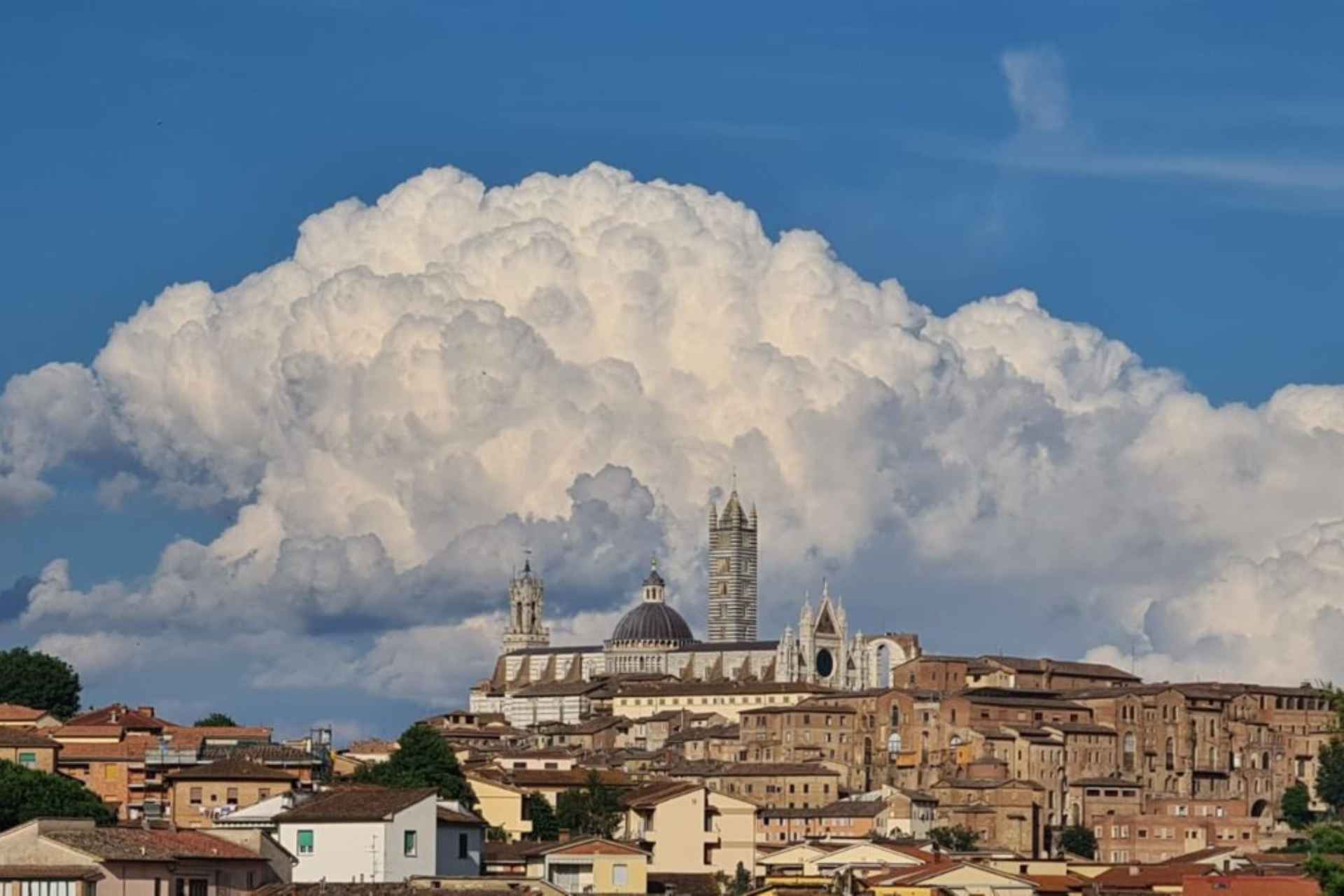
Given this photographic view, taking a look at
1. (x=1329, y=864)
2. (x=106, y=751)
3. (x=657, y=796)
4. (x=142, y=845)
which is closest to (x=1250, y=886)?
(x=1329, y=864)

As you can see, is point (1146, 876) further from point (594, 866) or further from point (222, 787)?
point (594, 866)

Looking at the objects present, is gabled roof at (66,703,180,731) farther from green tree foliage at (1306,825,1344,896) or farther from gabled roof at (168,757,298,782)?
green tree foliage at (1306,825,1344,896)

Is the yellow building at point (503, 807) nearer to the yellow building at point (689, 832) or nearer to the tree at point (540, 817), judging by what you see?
the tree at point (540, 817)

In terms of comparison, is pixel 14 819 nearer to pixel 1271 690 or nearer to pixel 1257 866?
pixel 1257 866

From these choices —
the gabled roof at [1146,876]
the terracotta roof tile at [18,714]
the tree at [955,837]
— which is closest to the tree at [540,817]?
the gabled roof at [1146,876]

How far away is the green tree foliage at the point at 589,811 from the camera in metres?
90.2

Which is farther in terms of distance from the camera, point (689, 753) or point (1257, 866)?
point (689, 753)

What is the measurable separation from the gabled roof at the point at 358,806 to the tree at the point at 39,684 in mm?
62857

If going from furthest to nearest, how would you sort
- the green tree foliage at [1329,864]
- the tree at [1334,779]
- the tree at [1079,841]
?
1. the tree at [1334,779]
2. the tree at [1079,841]
3. the green tree foliage at [1329,864]

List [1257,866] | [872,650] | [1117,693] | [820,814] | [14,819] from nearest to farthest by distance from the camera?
[14,819] → [1257,866] → [820,814] → [1117,693] → [872,650]

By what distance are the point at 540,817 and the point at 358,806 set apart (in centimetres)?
3807

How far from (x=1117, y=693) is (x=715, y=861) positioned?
237 feet

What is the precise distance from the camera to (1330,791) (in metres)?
142

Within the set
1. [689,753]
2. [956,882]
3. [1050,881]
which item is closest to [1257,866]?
[1050,881]
